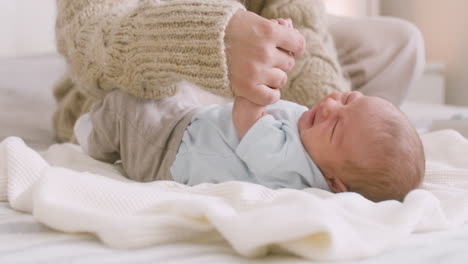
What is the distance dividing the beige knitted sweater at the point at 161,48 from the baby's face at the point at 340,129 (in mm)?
120

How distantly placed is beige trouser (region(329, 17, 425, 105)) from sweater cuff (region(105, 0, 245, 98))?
0.62 metres

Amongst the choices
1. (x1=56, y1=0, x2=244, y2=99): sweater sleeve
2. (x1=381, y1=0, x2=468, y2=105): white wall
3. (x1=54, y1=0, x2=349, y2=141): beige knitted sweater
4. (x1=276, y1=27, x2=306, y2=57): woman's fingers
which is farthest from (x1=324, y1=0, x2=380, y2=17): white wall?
(x1=276, y1=27, x2=306, y2=57): woman's fingers

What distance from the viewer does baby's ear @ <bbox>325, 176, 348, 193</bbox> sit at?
0.73 metres

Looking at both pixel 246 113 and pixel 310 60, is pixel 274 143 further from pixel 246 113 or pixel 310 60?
pixel 310 60

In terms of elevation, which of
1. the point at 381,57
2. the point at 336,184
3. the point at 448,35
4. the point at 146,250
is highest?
the point at 146,250

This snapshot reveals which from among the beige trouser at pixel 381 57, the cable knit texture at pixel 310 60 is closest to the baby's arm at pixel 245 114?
the cable knit texture at pixel 310 60

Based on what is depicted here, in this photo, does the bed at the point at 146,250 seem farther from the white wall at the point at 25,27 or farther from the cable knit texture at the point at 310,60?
the white wall at the point at 25,27

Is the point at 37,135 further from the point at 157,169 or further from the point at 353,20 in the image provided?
the point at 353,20

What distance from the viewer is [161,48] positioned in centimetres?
81

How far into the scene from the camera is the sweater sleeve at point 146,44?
75cm

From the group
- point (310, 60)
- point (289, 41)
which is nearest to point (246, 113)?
point (289, 41)

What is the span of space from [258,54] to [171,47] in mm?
129

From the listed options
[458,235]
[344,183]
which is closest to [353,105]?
[344,183]

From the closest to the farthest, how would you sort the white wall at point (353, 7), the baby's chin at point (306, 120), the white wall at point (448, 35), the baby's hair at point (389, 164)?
the baby's hair at point (389, 164) < the baby's chin at point (306, 120) < the white wall at point (448, 35) < the white wall at point (353, 7)
